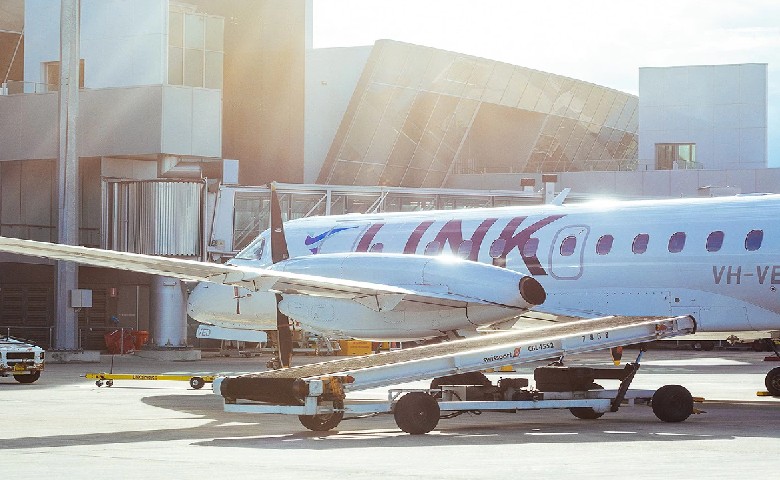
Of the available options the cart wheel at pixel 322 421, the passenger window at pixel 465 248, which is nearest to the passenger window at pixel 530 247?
the passenger window at pixel 465 248

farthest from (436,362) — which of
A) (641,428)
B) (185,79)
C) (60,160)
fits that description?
(185,79)

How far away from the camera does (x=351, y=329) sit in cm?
2455

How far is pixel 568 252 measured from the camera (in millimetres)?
25828

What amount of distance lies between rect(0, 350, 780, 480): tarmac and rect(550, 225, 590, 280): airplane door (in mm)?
2831

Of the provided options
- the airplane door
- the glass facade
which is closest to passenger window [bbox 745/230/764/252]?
the airplane door

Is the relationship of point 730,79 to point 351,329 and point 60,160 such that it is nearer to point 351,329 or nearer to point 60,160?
point 60,160

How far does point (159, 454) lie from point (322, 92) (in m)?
61.5

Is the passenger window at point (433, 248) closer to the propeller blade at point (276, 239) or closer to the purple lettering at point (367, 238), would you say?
the purple lettering at point (367, 238)

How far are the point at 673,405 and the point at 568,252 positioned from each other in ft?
17.5

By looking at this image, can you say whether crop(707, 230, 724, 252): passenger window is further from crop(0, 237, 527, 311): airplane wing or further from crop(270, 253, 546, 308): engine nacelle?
crop(0, 237, 527, 311): airplane wing

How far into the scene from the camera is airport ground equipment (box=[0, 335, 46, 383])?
3447cm

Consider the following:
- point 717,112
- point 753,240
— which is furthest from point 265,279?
point 717,112

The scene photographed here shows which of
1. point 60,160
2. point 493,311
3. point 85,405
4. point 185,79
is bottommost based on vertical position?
point 85,405

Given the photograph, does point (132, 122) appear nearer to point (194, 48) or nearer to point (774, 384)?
point (194, 48)
